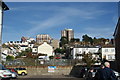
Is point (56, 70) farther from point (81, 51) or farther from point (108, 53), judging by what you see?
point (81, 51)

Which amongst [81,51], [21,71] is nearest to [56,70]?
[21,71]

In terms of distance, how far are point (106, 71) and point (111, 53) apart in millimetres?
73299

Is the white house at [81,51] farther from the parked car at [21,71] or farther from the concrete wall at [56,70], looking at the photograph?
the parked car at [21,71]

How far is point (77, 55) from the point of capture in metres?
85.9

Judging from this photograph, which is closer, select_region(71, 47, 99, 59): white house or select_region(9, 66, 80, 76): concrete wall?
select_region(9, 66, 80, 76): concrete wall

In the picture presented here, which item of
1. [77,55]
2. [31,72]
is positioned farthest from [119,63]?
[77,55]

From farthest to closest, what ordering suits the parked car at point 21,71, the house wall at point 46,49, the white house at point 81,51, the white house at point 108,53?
the house wall at point 46,49, the white house at point 81,51, the white house at point 108,53, the parked car at point 21,71

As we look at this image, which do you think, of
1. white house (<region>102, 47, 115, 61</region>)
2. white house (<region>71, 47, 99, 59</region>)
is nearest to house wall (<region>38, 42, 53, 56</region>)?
white house (<region>71, 47, 99, 59</region>)

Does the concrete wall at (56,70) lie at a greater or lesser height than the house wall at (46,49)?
lesser

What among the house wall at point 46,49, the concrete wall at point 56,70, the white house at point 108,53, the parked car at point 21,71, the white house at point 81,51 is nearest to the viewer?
the parked car at point 21,71

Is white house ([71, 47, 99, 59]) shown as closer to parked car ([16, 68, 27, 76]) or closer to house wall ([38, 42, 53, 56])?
house wall ([38, 42, 53, 56])

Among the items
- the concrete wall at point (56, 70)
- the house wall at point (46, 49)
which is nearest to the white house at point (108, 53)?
the concrete wall at point (56, 70)

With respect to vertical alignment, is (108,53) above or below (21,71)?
above

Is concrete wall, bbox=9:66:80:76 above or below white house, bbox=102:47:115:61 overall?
below
